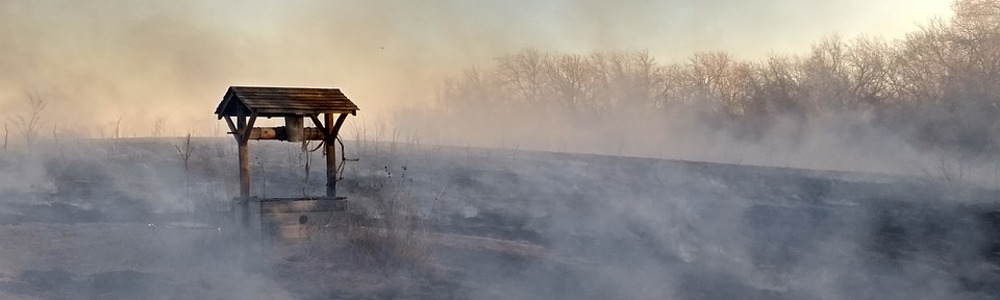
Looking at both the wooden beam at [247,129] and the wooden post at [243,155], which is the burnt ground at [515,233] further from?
the wooden beam at [247,129]

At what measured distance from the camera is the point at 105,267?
42.7 ft

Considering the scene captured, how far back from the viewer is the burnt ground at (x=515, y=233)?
13422 mm

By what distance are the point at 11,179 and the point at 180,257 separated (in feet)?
21.2

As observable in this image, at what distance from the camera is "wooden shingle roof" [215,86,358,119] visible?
1372cm

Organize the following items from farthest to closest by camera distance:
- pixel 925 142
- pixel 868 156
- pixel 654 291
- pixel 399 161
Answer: pixel 868 156
pixel 925 142
pixel 399 161
pixel 654 291

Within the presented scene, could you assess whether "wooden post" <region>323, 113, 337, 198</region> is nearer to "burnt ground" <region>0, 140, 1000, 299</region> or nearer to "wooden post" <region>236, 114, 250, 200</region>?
"burnt ground" <region>0, 140, 1000, 299</region>

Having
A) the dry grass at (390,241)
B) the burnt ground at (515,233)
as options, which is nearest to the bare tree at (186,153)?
the burnt ground at (515,233)

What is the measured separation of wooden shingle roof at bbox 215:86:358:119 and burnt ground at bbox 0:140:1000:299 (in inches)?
73.8

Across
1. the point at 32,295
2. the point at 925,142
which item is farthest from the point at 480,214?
the point at 925,142

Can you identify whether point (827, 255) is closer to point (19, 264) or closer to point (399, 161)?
point (399, 161)

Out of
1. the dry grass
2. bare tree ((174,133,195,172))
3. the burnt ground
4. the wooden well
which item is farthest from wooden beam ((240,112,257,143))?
bare tree ((174,133,195,172))

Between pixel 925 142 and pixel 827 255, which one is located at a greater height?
pixel 925 142

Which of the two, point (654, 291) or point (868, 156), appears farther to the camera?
point (868, 156)

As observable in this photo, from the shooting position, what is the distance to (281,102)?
13938 millimetres
